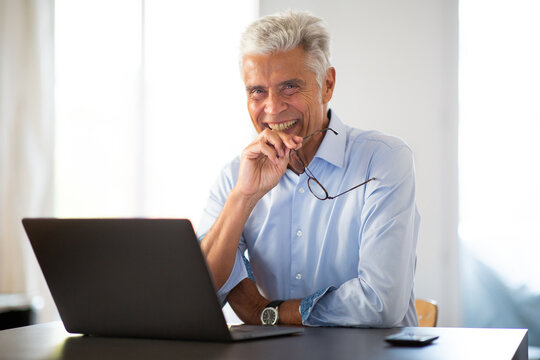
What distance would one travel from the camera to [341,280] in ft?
5.82

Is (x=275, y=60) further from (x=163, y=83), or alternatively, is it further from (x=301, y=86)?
(x=163, y=83)

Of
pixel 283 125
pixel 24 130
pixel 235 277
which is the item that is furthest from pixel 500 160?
pixel 24 130

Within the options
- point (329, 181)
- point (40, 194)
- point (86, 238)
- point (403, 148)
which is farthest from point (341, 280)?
point (40, 194)

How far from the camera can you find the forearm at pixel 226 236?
1.72 metres

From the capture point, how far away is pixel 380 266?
1.56m

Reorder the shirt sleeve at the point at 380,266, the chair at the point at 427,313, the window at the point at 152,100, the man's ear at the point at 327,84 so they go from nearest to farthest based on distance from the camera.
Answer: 1. the shirt sleeve at the point at 380,266
2. the man's ear at the point at 327,84
3. the chair at the point at 427,313
4. the window at the point at 152,100

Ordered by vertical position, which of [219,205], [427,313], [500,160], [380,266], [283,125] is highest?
[283,125]

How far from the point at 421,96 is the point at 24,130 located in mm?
2284

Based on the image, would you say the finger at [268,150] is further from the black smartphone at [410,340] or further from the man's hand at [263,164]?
the black smartphone at [410,340]

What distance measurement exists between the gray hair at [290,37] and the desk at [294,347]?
2.76ft

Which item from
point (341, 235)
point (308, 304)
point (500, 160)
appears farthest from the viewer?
point (500, 160)

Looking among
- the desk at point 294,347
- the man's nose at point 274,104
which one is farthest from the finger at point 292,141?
the desk at point 294,347

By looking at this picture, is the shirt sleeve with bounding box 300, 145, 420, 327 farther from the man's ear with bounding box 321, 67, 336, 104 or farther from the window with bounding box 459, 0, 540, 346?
the window with bounding box 459, 0, 540, 346

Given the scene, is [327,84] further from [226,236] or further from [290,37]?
[226,236]
